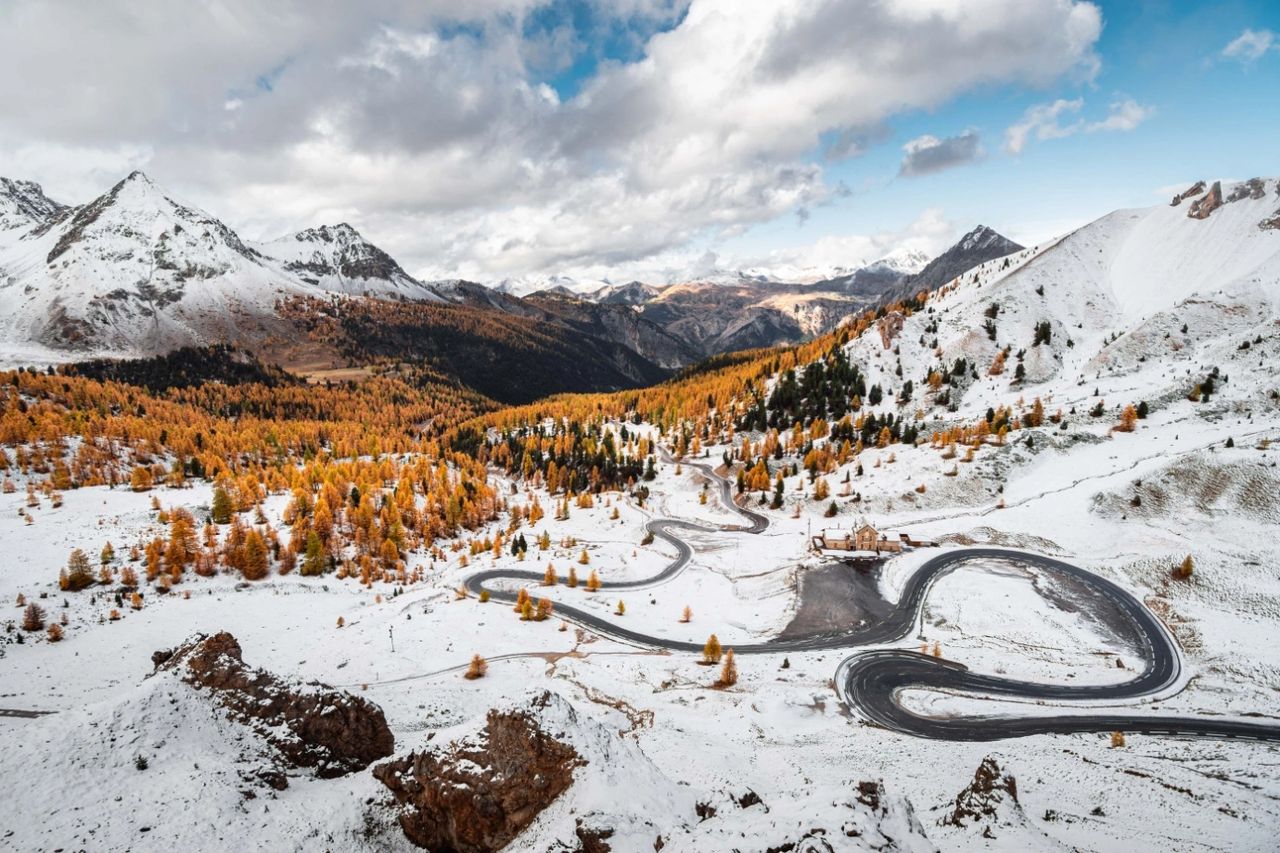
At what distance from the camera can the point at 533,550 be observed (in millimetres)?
107250

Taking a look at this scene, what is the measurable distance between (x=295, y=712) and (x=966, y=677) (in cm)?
5871

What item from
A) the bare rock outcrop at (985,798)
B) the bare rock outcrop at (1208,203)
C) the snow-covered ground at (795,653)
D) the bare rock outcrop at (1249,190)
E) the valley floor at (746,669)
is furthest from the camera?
the bare rock outcrop at (1208,203)

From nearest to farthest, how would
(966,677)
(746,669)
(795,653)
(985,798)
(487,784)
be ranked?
(487,784)
(985,798)
(966,677)
(746,669)
(795,653)

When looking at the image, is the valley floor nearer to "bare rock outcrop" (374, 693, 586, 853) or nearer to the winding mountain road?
"bare rock outcrop" (374, 693, 586, 853)

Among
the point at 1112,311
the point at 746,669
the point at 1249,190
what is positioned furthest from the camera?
the point at 1249,190

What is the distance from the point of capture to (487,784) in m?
24.3

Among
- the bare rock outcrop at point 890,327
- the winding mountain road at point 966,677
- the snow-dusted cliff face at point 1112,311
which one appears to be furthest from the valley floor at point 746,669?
the bare rock outcrop at point 890,327

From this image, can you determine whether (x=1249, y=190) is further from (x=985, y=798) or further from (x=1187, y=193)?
(x=985, y=798)

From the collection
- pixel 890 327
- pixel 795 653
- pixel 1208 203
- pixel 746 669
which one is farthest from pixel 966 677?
pixel 1208 203

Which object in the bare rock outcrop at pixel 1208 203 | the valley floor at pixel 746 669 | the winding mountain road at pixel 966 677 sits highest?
the bare rock outcrop at pixel 1208 203

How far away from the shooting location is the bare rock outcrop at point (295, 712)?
3075cm

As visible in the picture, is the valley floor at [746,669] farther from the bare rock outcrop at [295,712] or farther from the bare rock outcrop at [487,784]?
the bare rock outcrop at [295,712]

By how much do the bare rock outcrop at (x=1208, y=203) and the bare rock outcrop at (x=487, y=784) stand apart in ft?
811

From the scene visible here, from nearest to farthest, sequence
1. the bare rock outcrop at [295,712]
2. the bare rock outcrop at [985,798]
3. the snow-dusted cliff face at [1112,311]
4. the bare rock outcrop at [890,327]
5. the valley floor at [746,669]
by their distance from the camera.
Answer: the valley floor at [746,669] < the bare rock outcrop at [985,798] < the bare rock outcrop at [295,712] < the snow-dusted cliff face at [1112,311] < the bare rock outcrop at [890,327]
